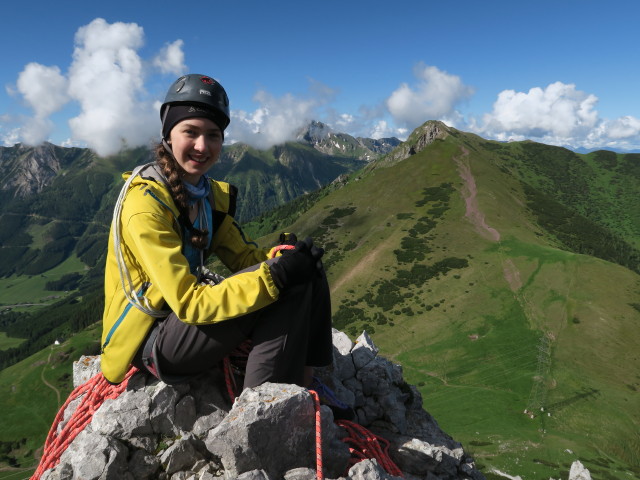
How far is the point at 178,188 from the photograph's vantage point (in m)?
6.01

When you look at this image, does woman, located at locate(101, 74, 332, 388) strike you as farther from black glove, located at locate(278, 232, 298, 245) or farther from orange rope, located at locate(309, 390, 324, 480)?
black glove, located at locate(278, 232, 298, 245)

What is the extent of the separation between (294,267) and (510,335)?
8408 cm

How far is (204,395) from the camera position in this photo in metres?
6.71

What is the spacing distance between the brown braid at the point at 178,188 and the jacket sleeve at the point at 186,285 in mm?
806

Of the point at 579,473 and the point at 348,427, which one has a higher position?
the point at 348,427

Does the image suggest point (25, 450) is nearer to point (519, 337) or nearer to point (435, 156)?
point (519, 337)

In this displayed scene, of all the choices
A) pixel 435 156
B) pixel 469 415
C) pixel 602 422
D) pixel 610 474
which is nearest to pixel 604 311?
pixel 602 422

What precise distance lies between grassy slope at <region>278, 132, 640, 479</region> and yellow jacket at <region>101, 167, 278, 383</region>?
1677 inches

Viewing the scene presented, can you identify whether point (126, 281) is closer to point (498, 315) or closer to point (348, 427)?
point (348, 427)

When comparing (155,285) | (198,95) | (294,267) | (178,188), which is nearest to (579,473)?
(294,267)

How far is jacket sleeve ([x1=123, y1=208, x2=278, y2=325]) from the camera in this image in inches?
199

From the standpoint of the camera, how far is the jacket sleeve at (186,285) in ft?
16.6

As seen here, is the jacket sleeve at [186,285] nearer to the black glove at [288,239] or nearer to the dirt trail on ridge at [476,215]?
the black glove at [288,239]

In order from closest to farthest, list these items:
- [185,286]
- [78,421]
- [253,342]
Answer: [185,286] → [253,342] → [78,421]
